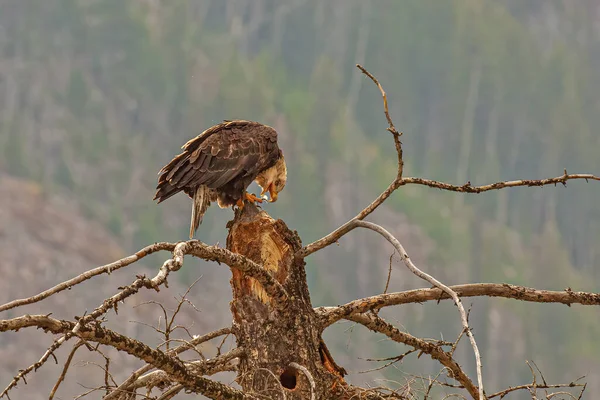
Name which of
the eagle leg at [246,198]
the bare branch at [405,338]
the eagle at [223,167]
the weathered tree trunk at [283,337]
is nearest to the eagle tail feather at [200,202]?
the eagle at [223,167]

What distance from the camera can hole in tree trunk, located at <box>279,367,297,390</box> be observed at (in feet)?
15.1

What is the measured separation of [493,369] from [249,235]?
2178 cm

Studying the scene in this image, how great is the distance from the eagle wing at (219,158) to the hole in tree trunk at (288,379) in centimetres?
162

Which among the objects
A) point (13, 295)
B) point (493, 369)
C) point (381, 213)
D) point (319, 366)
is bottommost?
point (319, 366)

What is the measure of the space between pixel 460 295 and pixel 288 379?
1.11 meters

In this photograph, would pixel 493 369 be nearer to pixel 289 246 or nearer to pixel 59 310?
pixel 59 310

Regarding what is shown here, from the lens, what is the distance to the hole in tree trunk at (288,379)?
4.60 metres

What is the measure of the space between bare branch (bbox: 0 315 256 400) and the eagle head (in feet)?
8.30

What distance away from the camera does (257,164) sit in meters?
6.13

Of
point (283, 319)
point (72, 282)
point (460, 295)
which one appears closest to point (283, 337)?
point (283, 319)

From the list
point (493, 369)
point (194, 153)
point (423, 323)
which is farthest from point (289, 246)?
point (493, 369)

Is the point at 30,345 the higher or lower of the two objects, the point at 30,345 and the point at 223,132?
the higher

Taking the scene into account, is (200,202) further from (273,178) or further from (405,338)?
(405,338)

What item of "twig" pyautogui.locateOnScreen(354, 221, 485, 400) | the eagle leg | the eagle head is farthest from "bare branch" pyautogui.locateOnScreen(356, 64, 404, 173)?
the eagle head
